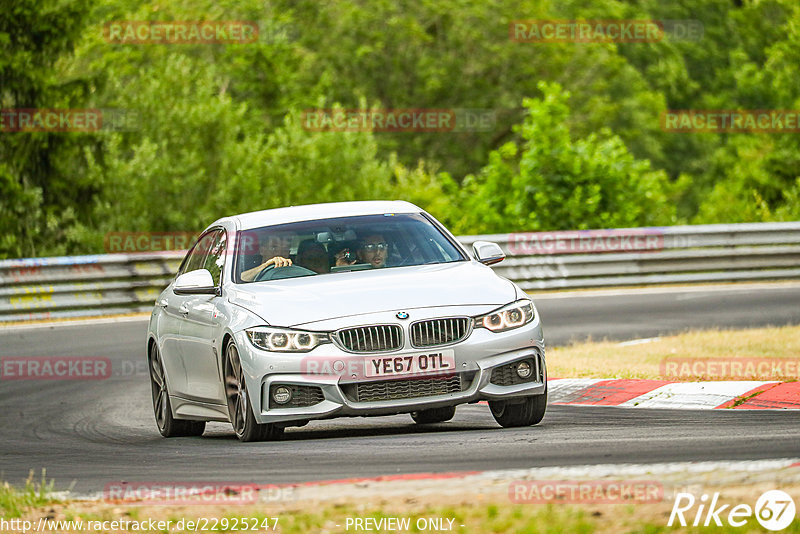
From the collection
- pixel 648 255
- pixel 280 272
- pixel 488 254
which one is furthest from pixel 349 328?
pixel 648 255

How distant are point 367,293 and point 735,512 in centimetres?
380

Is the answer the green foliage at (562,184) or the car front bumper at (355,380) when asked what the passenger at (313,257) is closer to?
the car front bumper at (355,380)

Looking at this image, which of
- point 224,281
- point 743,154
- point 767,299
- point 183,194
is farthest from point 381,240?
point 743,154

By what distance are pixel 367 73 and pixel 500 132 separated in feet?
18.8

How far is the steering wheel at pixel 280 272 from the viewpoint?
9445 millimetres

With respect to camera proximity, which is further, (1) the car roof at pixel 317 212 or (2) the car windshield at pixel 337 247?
(1) the car roof at pixel 317 212

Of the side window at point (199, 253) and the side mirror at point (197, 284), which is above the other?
the side mirror at point (197, 284)

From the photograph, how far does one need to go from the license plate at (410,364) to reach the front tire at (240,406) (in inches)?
32.4

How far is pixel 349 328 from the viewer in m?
8.48

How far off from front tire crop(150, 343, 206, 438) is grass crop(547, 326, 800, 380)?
3292mm

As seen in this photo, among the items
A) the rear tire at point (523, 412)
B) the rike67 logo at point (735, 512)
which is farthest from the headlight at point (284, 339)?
the rike67 logo at point (735, 512)

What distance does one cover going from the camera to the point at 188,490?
265 inches

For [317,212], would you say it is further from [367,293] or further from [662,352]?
[662,352]

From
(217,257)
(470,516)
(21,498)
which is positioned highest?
(470,516)
